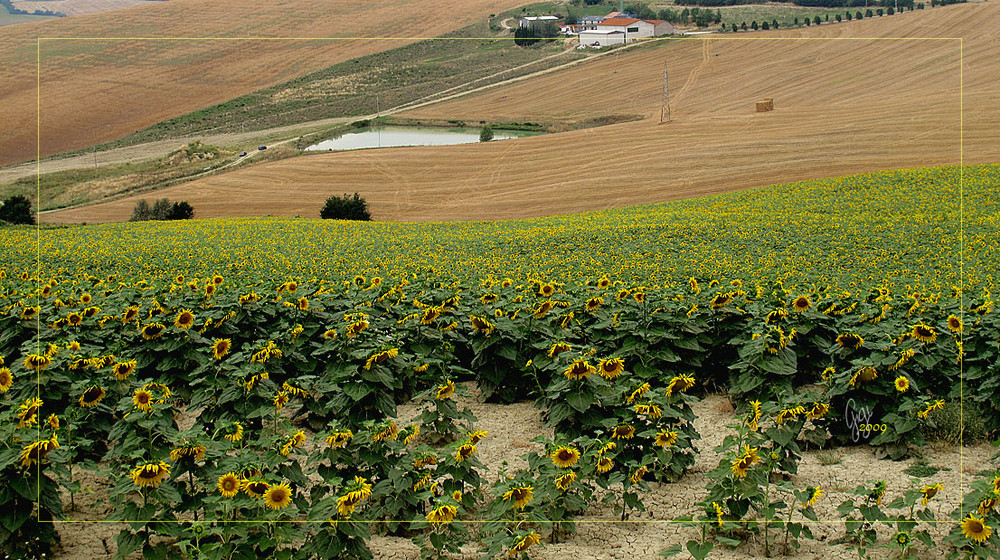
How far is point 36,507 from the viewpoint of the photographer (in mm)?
5336

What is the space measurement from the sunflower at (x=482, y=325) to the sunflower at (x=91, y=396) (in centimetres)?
351

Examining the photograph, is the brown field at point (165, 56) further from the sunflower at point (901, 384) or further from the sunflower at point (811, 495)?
the sunflower at point (811, 495)

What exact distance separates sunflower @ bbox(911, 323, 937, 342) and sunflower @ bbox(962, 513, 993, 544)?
251 centimetres

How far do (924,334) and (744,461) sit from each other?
272 centimetres

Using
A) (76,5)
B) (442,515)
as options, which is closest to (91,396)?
(442,515)

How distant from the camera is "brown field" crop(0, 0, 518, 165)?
6706cm

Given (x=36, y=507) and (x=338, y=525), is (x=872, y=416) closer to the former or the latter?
(x=338, y=525)

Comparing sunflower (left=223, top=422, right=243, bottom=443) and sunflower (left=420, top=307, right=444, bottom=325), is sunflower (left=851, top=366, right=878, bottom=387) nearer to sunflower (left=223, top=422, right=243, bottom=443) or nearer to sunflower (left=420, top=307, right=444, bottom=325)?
sunflower (left=420, top=307, right=444, bottom=325)

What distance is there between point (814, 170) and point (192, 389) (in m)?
36.5

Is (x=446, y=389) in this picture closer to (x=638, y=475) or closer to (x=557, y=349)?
(x=557, y=349)

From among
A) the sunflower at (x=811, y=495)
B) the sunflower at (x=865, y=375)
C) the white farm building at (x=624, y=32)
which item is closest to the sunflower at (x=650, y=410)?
the sunflower at (x=811, y=495)

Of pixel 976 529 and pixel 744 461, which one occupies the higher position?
pixel 744 461

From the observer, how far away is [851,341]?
7453mm

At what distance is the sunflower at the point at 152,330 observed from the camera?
768 cm
